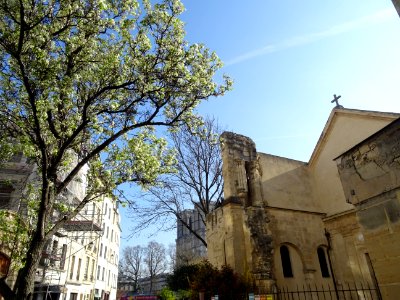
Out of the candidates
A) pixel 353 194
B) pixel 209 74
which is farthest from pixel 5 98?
pixel 353 194

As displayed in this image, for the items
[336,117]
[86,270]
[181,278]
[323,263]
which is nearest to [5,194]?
[181,278]

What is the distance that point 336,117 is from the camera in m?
16.2

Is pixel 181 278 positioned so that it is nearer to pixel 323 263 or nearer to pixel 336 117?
pixel 323 263

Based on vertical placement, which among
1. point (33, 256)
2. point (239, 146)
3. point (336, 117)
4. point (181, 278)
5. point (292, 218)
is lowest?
point (33, 256)

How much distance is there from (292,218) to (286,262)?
2108mm

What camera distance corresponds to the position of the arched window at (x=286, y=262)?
1314 cm

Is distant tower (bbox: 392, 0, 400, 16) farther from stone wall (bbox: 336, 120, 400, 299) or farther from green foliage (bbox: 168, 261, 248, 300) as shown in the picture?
green foliage (bbox: 168, 261, 248, 300)

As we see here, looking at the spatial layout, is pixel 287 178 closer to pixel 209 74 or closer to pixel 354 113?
pixel 354 113

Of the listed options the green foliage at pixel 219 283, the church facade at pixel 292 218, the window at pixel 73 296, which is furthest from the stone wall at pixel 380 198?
the window at pixel 73 296

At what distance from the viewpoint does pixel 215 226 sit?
560 inches

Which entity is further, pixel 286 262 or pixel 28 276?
pixel 286 262

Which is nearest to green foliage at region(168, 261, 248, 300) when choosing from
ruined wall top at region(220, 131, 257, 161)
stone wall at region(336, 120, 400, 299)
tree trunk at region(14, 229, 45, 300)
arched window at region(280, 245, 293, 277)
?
arched window at region(280, 245, 293, 277)

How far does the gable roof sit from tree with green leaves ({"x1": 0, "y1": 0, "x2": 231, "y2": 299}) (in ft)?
28.4

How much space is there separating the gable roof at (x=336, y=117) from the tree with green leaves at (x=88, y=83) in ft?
28.4
